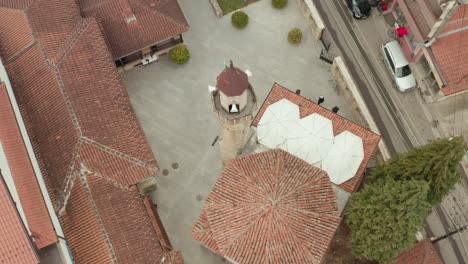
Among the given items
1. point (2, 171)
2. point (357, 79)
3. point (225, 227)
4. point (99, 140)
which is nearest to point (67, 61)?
point (99, 140)

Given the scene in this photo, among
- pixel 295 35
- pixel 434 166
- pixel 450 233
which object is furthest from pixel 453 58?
pixel 450 233

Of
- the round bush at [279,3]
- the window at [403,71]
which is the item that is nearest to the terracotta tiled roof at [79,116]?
the round bush at [279,3]

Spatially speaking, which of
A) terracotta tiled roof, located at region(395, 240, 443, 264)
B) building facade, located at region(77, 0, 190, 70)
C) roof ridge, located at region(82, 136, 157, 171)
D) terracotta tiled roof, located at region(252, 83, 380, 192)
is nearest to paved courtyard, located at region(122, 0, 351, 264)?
building facade, located at region(77, 0, 190, 70)

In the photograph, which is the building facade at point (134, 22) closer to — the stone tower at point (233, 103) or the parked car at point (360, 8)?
the stone tower at point (233, 103)

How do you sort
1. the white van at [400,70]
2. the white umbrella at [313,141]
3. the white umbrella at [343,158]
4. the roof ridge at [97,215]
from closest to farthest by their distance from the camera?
the roof ridge at [97,215] < the white umbrella at [343,158] < the white umbrella at [313,141] < the white van at [400,70]

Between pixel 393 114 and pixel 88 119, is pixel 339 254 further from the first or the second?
pixel 88 119

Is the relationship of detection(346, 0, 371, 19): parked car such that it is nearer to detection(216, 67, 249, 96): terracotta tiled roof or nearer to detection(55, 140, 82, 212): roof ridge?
detection(216, 67, 249, 96): terracotta tiled roof
